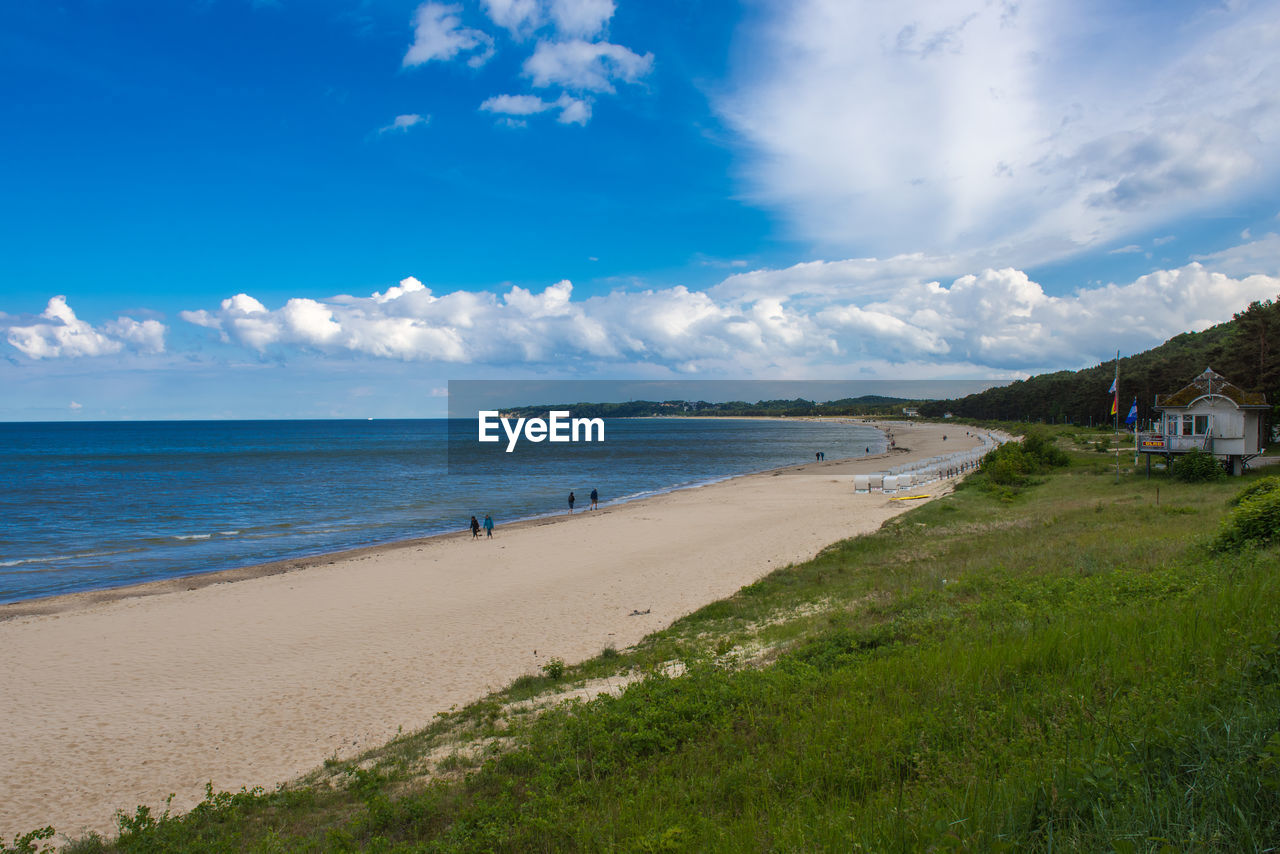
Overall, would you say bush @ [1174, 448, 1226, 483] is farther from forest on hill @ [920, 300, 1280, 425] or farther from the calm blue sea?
the calm blue sea

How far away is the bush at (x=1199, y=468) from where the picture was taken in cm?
2647

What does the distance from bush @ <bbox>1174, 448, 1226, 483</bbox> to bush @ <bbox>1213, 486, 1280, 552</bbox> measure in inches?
756

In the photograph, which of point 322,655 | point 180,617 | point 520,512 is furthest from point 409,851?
point 520,512

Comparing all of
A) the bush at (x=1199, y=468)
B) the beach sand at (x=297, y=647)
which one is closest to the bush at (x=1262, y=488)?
the beach sand at (x=297, y=647)

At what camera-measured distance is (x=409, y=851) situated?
5484 mm

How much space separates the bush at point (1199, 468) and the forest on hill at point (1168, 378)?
3.95 metres

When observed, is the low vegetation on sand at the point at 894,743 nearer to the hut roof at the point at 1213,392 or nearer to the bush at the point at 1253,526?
the bush at the point at 1253,526

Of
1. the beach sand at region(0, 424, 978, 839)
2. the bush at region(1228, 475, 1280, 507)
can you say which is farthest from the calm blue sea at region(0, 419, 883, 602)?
the bush at region(1228, 475, 1280, 507)

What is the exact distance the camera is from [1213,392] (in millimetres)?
26984

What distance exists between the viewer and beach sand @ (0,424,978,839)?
10.1m

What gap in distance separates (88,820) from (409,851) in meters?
6.41

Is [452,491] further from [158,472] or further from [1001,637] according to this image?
[1001,637]

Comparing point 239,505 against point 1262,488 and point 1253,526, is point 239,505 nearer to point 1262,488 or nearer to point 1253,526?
point 1253,526

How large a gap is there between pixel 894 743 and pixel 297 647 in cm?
1511
